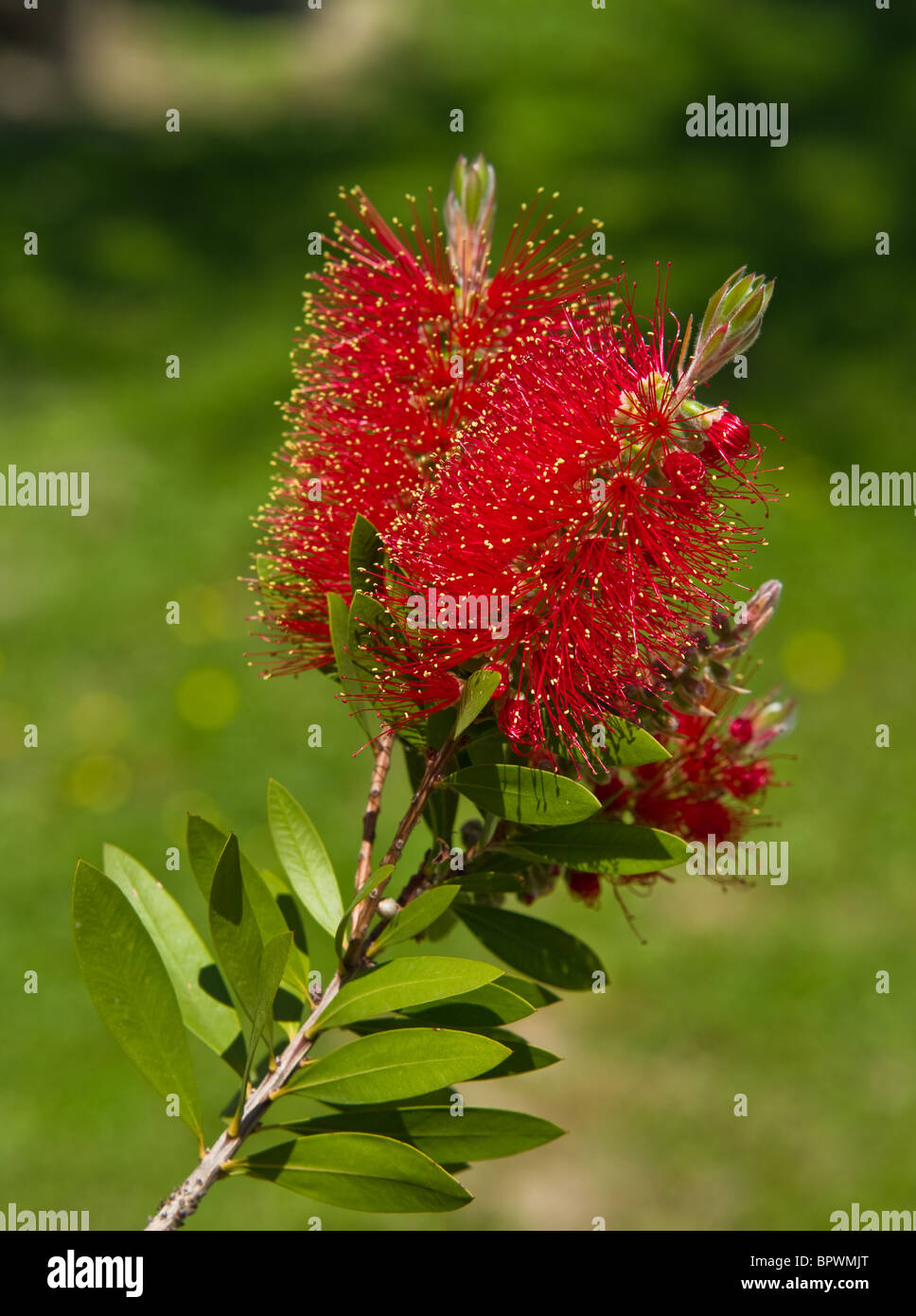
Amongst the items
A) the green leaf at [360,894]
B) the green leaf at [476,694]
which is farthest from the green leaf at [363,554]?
the green leaf at [360,894]

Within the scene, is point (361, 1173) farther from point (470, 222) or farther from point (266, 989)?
point (470, 222)

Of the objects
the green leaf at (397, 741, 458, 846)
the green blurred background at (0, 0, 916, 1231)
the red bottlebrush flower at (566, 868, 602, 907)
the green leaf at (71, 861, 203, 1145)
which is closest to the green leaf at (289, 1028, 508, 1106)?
the green leaf at (71, 861, 203, 1145)

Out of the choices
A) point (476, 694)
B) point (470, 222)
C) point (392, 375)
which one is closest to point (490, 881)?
point (476, 694)

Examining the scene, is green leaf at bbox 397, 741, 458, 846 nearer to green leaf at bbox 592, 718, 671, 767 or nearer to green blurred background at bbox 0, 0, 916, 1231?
green leaf at bbox 592, 718, 671, 767

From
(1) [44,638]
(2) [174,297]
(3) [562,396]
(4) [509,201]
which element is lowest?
(3) [562,396]
